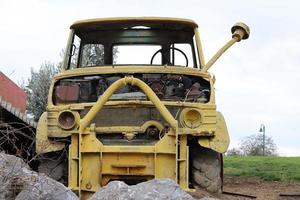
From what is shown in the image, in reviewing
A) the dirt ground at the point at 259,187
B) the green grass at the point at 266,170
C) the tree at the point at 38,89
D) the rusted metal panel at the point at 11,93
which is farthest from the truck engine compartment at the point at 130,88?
the tree at the point at 38,89

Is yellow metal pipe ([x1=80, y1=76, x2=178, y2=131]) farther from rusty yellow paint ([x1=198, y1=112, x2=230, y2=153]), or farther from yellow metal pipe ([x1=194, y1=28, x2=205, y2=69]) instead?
yellow metal pipe ([x1=194, y1=28, x2=205, y2=69])

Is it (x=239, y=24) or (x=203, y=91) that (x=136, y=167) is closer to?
(x=203, y=91)

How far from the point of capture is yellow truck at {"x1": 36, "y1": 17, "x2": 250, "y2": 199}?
9.17 m

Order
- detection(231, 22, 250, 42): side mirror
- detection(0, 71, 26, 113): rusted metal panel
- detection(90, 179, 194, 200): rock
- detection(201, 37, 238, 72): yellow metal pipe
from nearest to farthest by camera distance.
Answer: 1. detection(90, 179, 194, 200): rock
2. detection(201, 37, 238, 72): yellow metal pipe
3. detection(231, 22, 250, 42): side mirror
4. detection(0, 71, 26, 113): rusted metal panel

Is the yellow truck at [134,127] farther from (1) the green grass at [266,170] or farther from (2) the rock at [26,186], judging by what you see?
(1) the green grass at [266,170]

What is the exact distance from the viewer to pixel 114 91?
30.7 feet

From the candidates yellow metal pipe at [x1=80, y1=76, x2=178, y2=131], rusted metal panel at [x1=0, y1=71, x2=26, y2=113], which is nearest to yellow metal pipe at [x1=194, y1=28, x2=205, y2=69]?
yellow metal pipe at [x1=80, y1=76, x2=178, y2=131]

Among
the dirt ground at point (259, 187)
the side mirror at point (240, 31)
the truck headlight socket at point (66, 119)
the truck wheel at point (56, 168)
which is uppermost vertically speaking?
the side mirror at point (240, 31)

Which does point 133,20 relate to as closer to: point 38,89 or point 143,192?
point 143,192

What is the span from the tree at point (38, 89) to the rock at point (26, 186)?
15.1 meters

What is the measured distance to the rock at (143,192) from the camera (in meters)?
6.15

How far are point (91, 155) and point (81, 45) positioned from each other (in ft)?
9.13

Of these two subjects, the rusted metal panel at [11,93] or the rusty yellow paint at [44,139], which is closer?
the rusty yellow paint at [44,139]

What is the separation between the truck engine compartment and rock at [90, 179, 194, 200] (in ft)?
11.6
